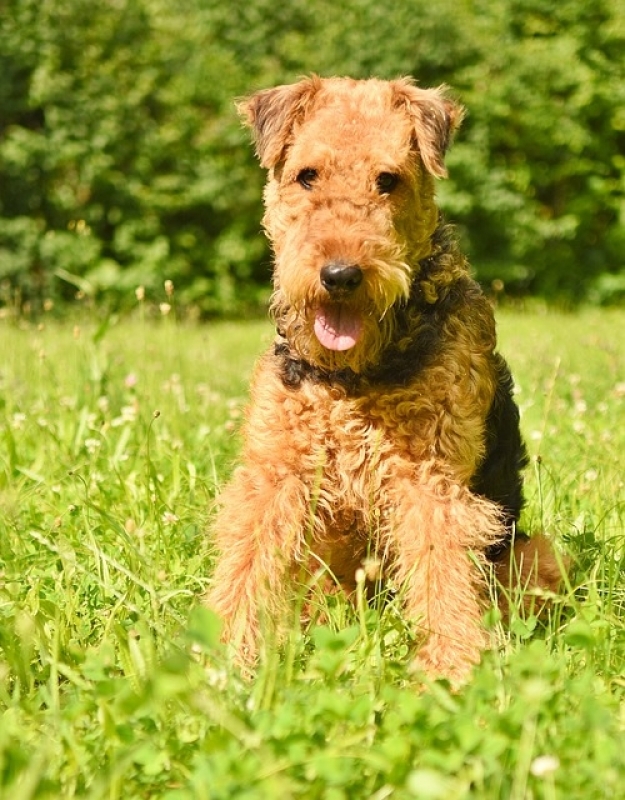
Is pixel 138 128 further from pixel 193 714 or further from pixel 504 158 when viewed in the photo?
pixel 193 714

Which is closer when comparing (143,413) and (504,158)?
(143,413)

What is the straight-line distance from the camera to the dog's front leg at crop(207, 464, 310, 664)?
2.48m

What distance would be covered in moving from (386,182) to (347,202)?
0.50 feet

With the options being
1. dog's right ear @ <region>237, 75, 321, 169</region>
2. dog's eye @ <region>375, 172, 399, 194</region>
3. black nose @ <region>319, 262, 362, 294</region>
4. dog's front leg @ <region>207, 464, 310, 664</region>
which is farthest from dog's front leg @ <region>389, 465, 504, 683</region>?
dog's right ear @ <region>237, 75, 321, 169</region>

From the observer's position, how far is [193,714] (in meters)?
1.83

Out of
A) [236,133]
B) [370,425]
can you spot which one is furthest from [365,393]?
[236,133]

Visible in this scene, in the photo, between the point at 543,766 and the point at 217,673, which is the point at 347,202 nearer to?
the point at 217,673

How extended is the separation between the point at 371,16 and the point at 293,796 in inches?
460

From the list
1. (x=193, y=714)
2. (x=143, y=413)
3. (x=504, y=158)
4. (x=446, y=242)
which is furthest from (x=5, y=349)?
(x=504, y=158)

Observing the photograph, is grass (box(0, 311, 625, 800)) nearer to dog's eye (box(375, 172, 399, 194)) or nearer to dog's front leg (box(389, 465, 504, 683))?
dog's front leg (box(389, 465, 504, 683))

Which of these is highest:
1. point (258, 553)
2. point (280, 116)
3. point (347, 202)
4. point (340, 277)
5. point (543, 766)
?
point (280, 116)

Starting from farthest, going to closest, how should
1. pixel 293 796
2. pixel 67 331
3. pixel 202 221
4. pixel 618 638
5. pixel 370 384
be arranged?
pixel 202 221 → pixel 67 331 → pixel 370 384 → pixel 618 638 → pixel 293 796

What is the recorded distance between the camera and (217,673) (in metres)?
1.89

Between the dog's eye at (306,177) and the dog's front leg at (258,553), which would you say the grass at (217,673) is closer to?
the dog's front leg at (258,553)
